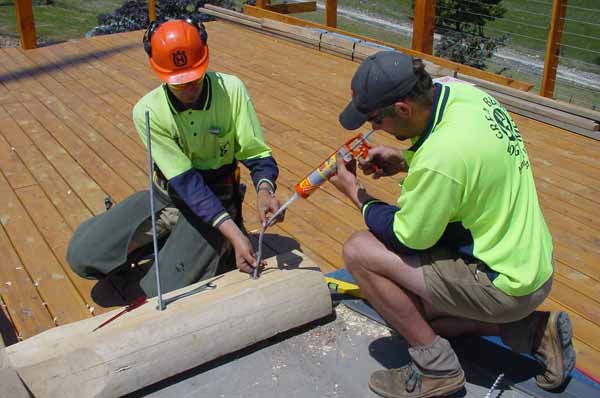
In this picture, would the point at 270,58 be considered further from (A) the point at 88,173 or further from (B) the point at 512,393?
(B) the point at 512,393

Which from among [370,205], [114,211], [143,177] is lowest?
[143,177]

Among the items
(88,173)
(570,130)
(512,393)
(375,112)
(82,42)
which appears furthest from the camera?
(82,42)

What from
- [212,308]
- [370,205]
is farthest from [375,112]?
[212,308]

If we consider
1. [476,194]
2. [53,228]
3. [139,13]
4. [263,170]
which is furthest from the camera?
[139,13]

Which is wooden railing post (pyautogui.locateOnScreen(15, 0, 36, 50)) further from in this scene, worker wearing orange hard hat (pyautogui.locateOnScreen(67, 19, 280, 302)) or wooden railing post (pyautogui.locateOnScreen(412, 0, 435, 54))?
worker wearing orange hard hat (pyautogui.locateOnScreen(67, 19, 280, 302))

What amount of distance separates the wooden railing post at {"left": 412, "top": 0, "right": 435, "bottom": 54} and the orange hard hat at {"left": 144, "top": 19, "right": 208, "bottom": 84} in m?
3.88

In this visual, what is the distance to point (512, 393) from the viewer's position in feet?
7.98

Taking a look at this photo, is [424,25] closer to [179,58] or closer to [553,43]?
[553,43]

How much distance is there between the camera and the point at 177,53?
273 centimetres

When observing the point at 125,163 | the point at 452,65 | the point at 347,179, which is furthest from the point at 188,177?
the point at 452,65

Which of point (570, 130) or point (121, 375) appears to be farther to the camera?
point (570, 130)

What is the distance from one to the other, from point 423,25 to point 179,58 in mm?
4049

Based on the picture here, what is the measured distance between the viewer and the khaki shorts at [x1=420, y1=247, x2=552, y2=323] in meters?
2.24

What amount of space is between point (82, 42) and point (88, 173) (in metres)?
3.67
